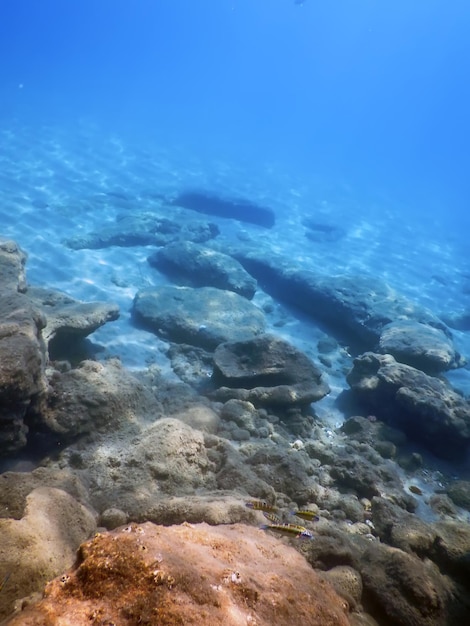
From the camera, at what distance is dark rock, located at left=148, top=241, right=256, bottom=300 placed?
1402 centimetres

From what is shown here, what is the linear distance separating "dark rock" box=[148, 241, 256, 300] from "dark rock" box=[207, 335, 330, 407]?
5.35 m

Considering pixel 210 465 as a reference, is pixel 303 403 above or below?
below

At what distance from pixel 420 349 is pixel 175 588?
33.1 ft

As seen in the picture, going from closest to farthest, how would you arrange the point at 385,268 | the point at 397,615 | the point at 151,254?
the point at 397,615 < the point at 151,254 < the point at 385,268

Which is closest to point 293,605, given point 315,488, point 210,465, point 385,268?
point 210,465

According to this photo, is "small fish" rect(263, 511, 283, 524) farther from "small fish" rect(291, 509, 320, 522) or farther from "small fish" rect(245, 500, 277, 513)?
"small fish" rect(291, 509, 320, 522)

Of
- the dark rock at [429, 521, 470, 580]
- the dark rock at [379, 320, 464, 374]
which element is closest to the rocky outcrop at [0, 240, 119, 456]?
the dark rock at [429, 521, 470, 580]

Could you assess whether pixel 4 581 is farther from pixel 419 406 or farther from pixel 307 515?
pixel 419 406

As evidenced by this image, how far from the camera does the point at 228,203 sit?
1045 inches

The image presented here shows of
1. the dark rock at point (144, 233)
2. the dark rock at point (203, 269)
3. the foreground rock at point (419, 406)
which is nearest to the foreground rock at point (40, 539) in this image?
the foreground rock at point (419, 406)

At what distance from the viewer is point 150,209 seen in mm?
21734

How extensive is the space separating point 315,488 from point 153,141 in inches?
2029

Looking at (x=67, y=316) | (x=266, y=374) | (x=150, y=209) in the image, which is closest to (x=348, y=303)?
(x=266, y=374)

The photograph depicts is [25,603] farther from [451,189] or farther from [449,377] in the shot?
[451,189]
